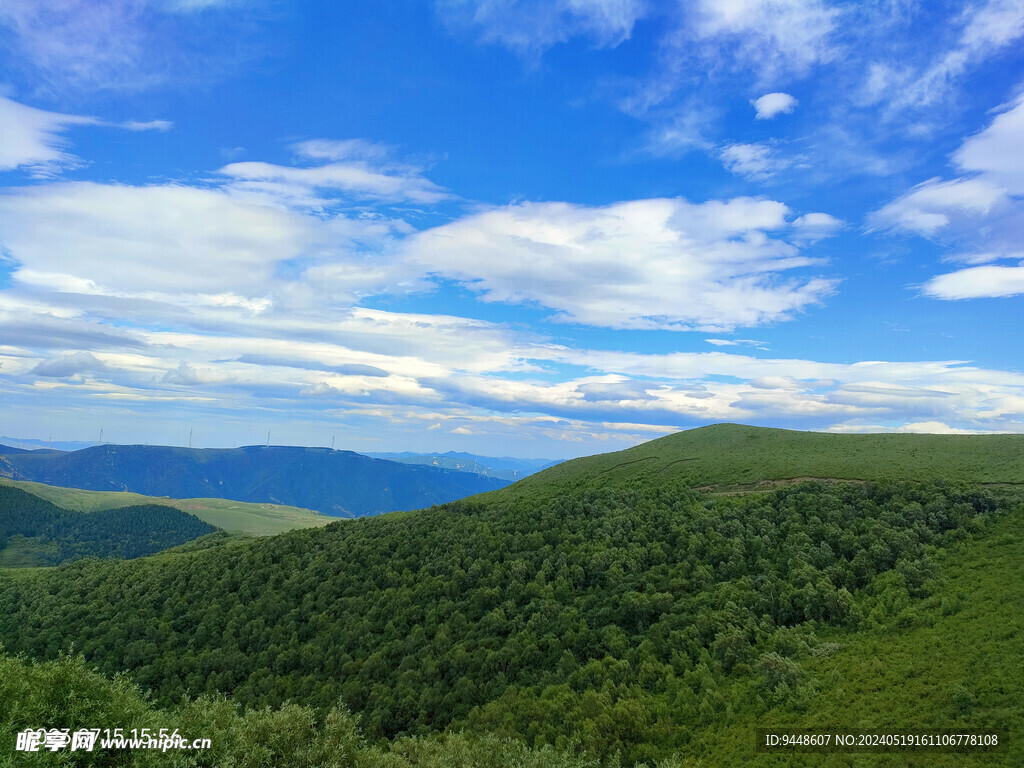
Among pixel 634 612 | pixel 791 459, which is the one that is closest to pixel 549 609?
pixel 634 612

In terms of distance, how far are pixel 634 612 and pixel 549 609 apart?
47.4ft

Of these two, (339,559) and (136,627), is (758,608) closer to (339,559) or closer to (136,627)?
(339,559)

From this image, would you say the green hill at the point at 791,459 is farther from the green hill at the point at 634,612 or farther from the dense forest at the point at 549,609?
the dense forest at the point at 549,609

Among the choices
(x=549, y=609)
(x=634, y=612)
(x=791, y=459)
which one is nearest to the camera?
(x=634, y=612)

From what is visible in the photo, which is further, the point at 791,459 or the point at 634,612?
the point at 791,459

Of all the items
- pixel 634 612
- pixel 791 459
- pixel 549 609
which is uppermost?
pixel 791 459

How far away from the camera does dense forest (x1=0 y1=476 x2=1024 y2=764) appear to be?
201ft

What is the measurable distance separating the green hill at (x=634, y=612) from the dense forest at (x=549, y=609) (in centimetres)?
39

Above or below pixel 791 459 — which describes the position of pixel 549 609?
below

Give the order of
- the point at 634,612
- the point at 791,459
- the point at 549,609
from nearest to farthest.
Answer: the point at 634,612 < the point at 549,609 < the point at 791,459

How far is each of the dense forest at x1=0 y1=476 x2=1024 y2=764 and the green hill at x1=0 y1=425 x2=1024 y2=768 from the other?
0.39 meters

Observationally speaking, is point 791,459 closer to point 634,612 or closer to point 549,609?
point 634,612

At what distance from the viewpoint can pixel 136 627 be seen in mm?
108688

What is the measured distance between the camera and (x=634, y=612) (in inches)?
3031
